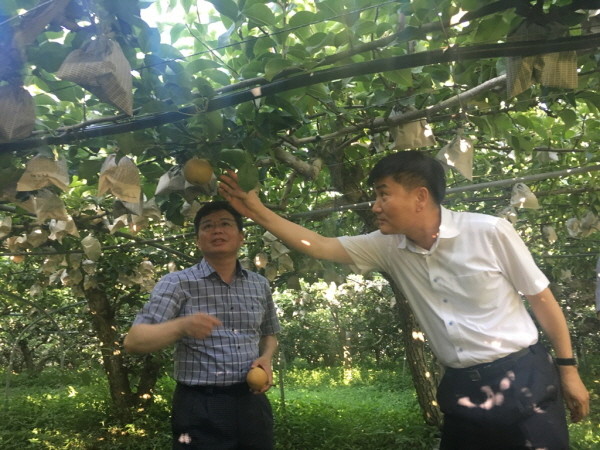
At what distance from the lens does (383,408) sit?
654cm

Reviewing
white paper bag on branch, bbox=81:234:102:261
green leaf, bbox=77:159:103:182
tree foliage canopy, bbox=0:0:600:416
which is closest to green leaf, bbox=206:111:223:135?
tree foliage canopy, bbox=0:0:600:416

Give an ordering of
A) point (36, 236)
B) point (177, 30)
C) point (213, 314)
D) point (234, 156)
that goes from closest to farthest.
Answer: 1. point (234, 156)
2. point (177, 30)
3. point (213, 314)
4. point (36, 236)

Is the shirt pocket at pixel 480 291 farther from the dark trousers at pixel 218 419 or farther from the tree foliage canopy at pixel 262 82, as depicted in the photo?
the dark trousers at pixel 218 419

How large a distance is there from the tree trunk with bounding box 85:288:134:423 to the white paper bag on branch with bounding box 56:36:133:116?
4.90m

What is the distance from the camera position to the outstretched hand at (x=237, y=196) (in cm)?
181

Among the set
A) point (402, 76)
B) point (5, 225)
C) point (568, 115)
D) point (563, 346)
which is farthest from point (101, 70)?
point (5, 225)

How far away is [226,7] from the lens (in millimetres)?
1350

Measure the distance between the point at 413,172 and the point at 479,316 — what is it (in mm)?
460

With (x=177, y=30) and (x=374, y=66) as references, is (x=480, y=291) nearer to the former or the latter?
(x=374, y=66)

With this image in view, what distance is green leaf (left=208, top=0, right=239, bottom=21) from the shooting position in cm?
134

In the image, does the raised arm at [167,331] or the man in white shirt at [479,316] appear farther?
the raised arm at [167,331]

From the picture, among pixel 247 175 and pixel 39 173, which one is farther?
pixel 247 175

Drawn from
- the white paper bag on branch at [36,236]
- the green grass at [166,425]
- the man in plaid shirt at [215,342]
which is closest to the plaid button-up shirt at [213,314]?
the man in plaid shirt at [215,342]

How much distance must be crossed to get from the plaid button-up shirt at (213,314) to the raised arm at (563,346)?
3.31ft
